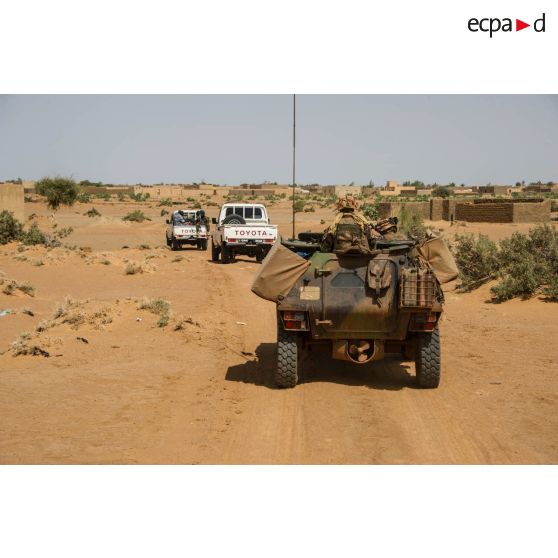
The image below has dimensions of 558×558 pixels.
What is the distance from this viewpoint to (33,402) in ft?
28.0

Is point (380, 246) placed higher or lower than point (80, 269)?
higher

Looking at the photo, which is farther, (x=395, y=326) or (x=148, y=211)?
(x=148, y=211)

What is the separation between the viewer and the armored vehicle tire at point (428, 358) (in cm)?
905

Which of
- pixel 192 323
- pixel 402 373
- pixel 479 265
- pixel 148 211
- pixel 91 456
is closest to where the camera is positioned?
pixel 91 456

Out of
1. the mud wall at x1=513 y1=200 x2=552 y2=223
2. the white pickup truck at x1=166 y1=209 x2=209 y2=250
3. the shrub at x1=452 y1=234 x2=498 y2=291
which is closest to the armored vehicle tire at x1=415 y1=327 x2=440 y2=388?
the shrub at x1=452 y1=234 x2=498 y2=291

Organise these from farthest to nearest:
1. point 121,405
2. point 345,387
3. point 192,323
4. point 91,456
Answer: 1. point 192,323
2. point 345,387
3. point 121,405
4. point 91,456

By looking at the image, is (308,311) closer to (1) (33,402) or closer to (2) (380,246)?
(2) (380,246)

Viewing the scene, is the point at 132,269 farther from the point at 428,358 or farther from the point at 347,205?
the point at 428,358

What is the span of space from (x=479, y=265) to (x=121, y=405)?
12271 millimetres

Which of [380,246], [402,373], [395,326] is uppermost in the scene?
[380,246]

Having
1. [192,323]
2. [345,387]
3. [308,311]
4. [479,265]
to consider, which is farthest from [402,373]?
[479,265]

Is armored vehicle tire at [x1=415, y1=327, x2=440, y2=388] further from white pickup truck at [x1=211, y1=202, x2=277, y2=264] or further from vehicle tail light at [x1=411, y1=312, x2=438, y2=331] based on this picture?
white pickup truck at [x1=211, y1=202, x2=277, y2=264]

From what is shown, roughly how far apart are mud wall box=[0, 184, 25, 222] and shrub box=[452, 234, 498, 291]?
24186mm

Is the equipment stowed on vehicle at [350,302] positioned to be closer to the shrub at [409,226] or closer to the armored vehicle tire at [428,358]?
the armored vehicle tire at [428,358]
